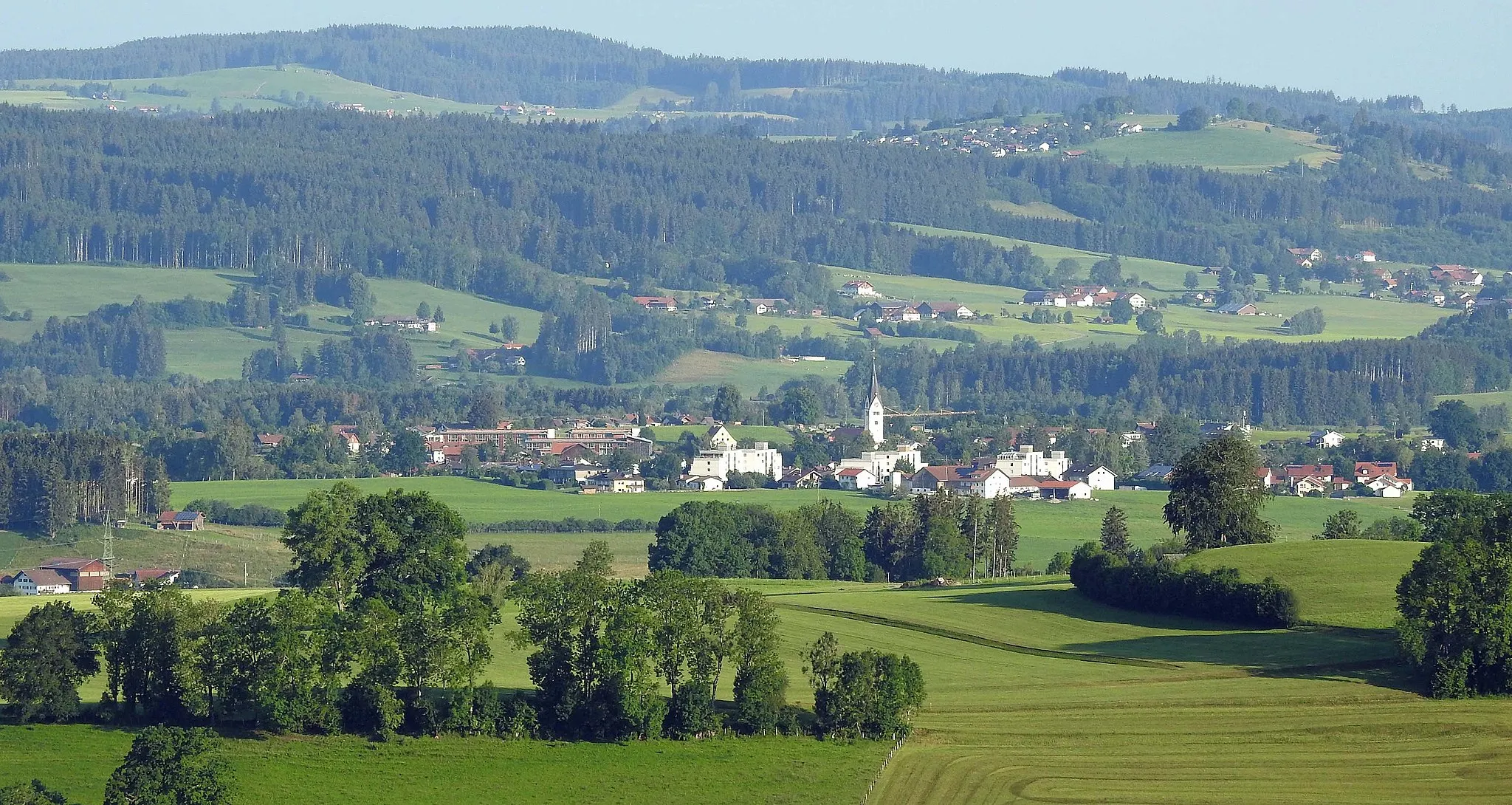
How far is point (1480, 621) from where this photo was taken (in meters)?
63.9

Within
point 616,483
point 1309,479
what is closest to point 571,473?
point 616,483

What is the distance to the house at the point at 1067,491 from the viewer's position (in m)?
143

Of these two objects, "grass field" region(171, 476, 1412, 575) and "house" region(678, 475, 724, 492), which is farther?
"house" region(678, 475, 724, 492)

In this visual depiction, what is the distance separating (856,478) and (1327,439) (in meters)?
40.3

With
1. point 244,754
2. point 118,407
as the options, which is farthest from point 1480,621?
point 118,407

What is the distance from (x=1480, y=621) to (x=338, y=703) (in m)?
29.8

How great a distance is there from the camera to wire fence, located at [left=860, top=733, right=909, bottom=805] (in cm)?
5625

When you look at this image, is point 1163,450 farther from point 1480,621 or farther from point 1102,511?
point 1480,621

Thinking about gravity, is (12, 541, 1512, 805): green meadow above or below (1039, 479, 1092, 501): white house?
above

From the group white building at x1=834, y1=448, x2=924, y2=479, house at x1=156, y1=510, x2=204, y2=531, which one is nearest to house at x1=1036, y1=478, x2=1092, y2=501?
white building at x1=834, y1=448, x2=924, y2=479

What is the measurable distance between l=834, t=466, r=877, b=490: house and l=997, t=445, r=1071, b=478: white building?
27.5 feet

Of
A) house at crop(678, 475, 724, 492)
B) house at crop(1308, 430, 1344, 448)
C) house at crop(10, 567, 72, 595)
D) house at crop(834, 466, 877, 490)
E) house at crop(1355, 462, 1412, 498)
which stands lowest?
house at crop(678, 475, 724, 492)

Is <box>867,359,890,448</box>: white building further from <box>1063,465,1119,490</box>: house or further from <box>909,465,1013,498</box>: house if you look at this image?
<box>1063,465,1119,490</box>: house

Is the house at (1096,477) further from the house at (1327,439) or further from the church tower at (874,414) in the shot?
the church tower at (874,414)
